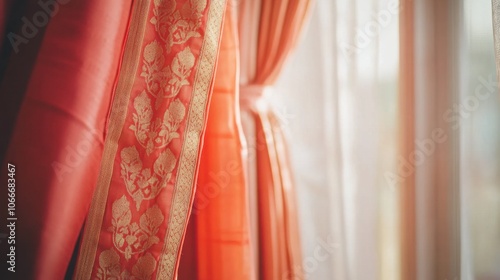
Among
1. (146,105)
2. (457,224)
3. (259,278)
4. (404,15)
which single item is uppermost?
(404,15)

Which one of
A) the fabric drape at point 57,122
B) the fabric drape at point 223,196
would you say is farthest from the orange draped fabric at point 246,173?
the fabric drape at point 57,122

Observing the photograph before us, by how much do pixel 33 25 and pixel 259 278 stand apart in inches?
47.5

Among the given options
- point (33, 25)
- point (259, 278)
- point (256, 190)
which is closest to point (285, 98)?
point (256, 190)

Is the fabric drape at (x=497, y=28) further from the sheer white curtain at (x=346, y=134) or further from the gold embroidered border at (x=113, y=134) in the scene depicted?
the gold embroidered border at (x=113, y=134)

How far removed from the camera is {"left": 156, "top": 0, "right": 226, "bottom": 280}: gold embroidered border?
1258 millimetres

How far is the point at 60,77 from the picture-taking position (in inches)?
44.6

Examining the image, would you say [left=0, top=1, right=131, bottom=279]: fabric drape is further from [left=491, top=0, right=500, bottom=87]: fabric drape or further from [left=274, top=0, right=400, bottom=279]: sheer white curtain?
[left=491, top=0, right=500, bottom=87]: fabric drape

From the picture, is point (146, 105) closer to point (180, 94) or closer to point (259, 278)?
point (180, 94)

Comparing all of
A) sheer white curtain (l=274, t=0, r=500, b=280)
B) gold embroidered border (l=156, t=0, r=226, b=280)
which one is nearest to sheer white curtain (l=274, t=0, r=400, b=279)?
sheer white curtain (l=274, t=0, r=500, b=280)

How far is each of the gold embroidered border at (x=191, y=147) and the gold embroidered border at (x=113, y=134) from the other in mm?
204

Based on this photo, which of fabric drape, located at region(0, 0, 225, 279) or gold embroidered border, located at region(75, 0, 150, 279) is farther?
gold embroidered border, located at region(75, 0, 150, 279)

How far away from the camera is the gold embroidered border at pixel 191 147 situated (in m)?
1.26

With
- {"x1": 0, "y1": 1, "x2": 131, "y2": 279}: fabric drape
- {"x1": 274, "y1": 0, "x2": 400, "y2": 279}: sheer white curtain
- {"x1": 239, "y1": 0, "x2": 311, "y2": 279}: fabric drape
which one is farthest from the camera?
{"x1": 274, "y1": 0, "x2": 400, "y2": 279}: sheer white curtain

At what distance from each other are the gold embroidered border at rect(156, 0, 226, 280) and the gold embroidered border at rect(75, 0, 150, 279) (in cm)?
20
